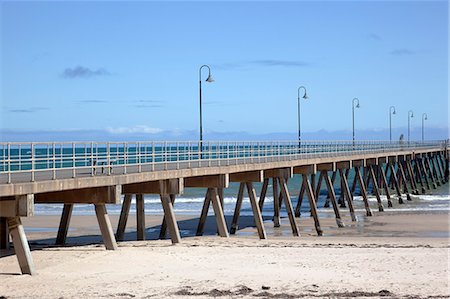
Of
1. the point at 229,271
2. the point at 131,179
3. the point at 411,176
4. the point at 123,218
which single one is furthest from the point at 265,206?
the point at 229,271

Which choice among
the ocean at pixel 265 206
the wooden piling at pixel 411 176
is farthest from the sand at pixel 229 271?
the wooden piling at pixel 411 176

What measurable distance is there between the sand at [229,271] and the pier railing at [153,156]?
85.1 inches

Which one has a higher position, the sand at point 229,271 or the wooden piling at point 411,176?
the sand at point 229,271

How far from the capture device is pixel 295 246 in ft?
75.0

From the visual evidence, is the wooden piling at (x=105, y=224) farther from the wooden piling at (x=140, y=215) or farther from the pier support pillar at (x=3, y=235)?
the wooden piling at (x=140, y=215)

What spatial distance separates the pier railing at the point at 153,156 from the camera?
19.4 metres

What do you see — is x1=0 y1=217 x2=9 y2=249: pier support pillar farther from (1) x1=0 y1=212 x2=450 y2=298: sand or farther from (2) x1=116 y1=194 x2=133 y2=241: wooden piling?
(2) x1=116 y1=194 x2=133 y2=241: wooden piling

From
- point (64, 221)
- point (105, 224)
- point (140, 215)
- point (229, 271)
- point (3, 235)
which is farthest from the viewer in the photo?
point (140, 215)

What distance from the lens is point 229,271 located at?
1766 centimetres

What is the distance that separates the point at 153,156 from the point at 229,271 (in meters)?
7.30

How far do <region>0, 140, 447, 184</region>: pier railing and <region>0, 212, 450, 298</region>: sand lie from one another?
2.16 metres

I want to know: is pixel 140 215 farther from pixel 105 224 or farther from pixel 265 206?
pixel 265 206

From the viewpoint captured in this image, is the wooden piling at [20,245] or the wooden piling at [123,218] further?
the wooden piling at [123,218]

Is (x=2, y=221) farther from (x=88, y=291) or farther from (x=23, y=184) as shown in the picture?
(x=88, y=291)
